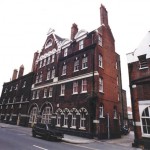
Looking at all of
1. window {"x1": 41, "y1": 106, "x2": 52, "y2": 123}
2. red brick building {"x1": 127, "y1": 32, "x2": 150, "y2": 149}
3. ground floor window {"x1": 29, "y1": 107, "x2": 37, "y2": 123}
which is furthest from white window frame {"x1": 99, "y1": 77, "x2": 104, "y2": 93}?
ground floor window {"x1": 29, "y1": 107, "x2": 37, "y2": 123}

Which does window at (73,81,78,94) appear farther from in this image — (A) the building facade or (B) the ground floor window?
A: (A) the building facade

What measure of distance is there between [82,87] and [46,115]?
32.4 ft

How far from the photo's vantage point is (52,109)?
26.5m

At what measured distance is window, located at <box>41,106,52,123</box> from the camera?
2712 centimetres

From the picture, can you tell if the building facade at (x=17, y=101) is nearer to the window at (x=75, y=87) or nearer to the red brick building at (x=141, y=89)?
the window at (x=75, y=87)

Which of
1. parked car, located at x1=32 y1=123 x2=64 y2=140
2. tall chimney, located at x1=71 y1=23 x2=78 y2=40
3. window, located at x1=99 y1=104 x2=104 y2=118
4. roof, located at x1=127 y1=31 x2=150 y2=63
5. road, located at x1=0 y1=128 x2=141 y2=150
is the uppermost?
tall chimney, located at x1=71 y1=23 x2=78 y2=40

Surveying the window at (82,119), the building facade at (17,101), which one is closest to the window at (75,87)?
the window at (82,119)

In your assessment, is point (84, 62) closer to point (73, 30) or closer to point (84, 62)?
point (84, 62)

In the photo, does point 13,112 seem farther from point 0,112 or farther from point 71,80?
point 71,80

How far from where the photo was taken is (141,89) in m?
16.3

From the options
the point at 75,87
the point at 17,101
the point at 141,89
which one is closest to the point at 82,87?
→ the point at 75,87

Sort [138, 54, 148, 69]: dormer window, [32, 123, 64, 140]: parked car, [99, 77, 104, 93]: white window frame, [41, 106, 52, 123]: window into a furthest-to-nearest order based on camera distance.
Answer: [41, 106, 52, 123]: window, [99, 77, 104, 93]: white window frame, [138, 54, 148, 69]: dormer window, [32, 123, 64, 140]: parked car

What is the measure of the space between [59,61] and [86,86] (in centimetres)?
938

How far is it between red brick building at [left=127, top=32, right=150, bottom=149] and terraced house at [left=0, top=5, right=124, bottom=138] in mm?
4367
